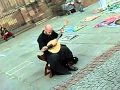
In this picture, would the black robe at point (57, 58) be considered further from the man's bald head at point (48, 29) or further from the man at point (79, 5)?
the man at point (79, 5)

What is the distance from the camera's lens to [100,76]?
664 cm

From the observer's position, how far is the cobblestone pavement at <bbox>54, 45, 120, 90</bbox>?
20.3ft

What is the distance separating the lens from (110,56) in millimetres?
7707

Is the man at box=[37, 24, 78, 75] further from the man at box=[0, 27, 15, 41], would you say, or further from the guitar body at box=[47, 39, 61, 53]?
the man at box=[0, 27, 15, 41]

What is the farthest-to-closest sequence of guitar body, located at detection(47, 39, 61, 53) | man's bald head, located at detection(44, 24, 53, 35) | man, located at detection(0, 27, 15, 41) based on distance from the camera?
man, located at detection(0, 27, 15, 41), man's bald head, located at detection(44, 24, 53, 35), guitar body, located at detection(47, 39, 61, 53)

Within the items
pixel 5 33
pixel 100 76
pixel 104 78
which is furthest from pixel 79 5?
pixel 104 78

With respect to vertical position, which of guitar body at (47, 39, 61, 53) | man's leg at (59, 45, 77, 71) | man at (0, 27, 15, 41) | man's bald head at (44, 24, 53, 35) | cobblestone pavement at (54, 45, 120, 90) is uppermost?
man's bald head at (44, 24, 53, 35)

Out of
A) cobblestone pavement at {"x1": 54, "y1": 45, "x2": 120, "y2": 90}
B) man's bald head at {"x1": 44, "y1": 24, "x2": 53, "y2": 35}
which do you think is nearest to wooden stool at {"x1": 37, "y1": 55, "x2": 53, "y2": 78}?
man's bald head at {"x1": 44, "y1": 24, "x2": 53, "y2": 35}

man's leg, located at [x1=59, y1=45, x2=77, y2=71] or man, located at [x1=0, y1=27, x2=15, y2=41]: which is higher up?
man's leg, located at [x1=59, y1=45, x2=77, y2=71]

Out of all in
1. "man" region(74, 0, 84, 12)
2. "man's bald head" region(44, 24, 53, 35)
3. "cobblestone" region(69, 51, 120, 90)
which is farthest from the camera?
"man" region(74, 0, 84, 12)

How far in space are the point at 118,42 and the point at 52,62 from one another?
2338 millimetres

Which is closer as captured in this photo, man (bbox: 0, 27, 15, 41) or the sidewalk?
→ the sidewalk

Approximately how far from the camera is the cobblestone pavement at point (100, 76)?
6.18 metres

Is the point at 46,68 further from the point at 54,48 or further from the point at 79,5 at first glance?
the point at 79,5
